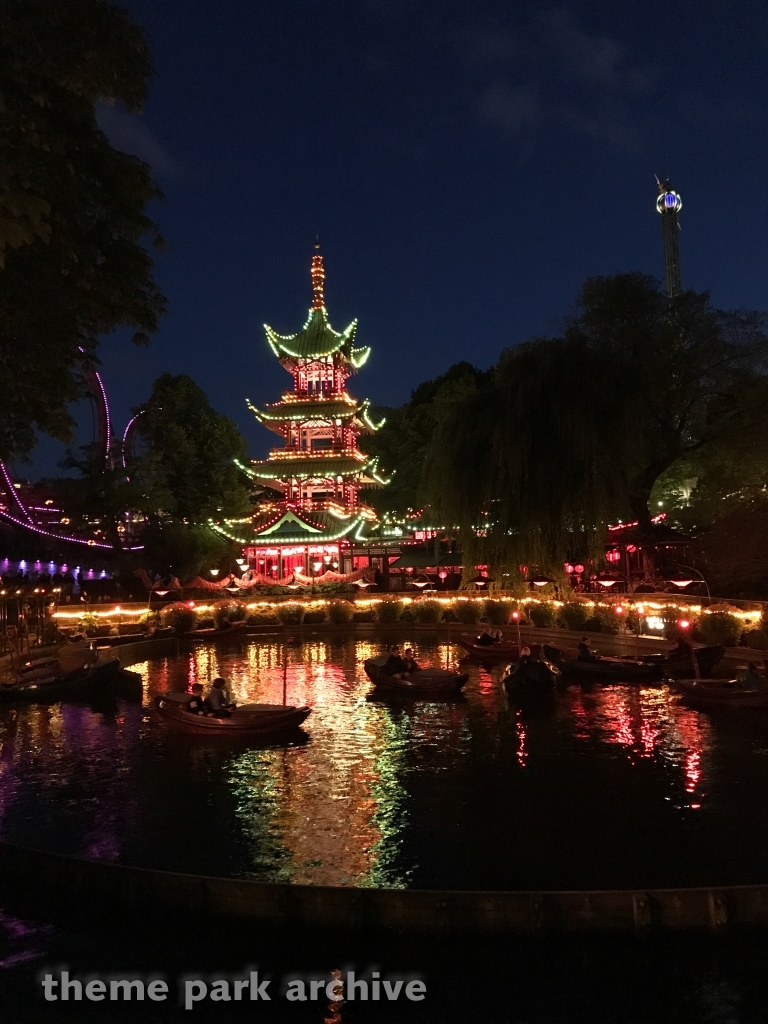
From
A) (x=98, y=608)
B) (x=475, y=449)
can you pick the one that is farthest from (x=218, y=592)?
(x=475, y=449)

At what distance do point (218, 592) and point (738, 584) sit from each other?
26.9m

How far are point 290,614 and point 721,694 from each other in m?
24.1

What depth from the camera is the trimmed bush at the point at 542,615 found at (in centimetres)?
3195

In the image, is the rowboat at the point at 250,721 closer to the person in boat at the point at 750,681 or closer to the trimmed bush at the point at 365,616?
the person in boat at the point at 750,681

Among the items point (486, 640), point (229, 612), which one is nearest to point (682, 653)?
point (486, 640)

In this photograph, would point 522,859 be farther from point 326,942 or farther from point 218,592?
point 218,592

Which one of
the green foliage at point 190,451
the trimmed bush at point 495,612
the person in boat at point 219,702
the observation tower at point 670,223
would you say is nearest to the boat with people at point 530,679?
the person in boat at point 219,702

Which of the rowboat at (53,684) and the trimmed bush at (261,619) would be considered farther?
the trimmed bush at (261,619)

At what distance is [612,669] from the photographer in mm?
22906

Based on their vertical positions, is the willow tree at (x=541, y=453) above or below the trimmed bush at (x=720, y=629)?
above

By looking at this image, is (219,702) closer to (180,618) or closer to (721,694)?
(721,694)

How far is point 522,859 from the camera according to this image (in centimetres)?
1023

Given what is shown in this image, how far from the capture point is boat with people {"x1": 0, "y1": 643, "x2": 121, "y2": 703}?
70.4 feet

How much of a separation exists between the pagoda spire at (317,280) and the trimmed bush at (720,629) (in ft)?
142
